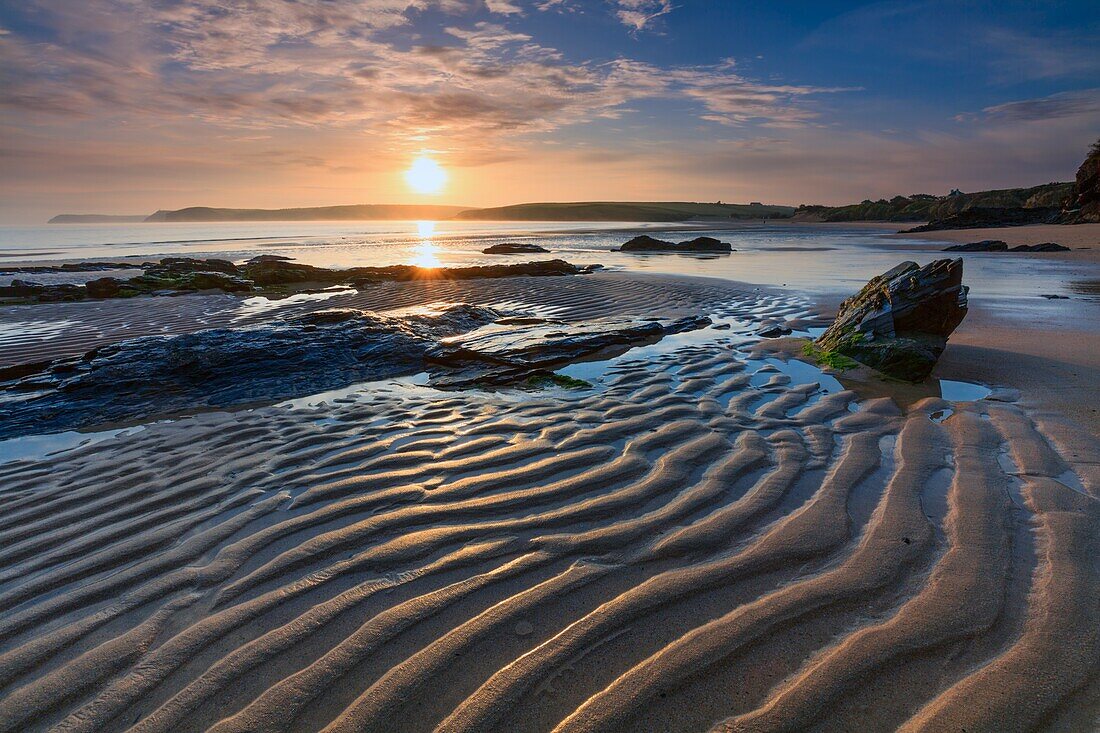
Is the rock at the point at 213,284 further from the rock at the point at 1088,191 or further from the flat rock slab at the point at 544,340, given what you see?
the rock at the point at 1088,191

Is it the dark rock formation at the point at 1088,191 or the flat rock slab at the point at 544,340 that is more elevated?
the dark rock formation at the point at 1088,191

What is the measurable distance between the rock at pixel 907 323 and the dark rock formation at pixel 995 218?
44.7m

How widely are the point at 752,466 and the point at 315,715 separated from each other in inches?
116

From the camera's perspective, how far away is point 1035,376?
5.86 m

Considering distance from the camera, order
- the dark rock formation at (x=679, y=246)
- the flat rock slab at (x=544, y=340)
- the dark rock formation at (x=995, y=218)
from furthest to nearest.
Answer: the dark rock formation at (x=995, y=218), the dark rock formation at (x=679, y=246), the flat rock slab at (x=544, y=340)

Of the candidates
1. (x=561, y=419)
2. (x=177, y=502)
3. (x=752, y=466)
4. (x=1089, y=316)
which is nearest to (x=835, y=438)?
(x=752, y=466)

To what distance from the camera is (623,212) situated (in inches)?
4697

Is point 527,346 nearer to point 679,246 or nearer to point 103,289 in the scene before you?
point 103,289

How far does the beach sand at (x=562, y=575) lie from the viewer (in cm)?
200

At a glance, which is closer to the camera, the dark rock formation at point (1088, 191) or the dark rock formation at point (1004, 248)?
the dark rock formation at point (1004, 248)

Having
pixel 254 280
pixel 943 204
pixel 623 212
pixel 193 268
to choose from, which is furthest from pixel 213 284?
pixel 623 212

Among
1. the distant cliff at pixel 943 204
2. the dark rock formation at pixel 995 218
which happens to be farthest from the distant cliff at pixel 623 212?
the dark rock formation at pixel 995 218

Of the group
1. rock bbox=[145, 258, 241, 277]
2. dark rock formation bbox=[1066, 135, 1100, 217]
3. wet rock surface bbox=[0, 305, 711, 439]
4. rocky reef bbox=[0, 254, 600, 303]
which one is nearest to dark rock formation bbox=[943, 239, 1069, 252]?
dark rock formation bbox=[1066, 135, 1100, 217]

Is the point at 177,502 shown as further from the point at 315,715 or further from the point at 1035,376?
the point at 1035,376
